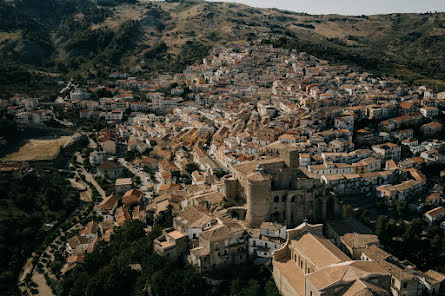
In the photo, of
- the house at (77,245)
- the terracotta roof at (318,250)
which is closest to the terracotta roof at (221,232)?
the terracotta roof at (318,250)

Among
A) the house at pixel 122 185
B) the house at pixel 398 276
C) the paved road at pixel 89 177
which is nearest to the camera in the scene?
the house at pixel 398 276

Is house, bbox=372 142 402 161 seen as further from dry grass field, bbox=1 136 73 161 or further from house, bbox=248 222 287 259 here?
dry grass field, bbox=1 136 73 161

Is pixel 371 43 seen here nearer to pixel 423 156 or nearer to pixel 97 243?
pixel 423 156

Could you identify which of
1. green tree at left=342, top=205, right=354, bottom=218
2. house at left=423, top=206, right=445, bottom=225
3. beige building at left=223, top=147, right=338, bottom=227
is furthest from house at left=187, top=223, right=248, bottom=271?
house at left=423, top=206, right=445, bottom=225

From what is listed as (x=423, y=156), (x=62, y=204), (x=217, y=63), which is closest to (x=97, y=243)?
(x=62, y=204)

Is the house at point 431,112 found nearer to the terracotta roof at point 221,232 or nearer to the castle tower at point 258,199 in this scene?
the castle tower at point 258,199

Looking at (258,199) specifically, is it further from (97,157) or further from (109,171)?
(97,157)

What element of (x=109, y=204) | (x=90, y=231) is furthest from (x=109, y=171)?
(x=90, y=231)
